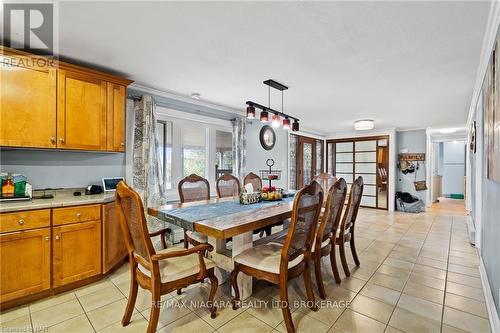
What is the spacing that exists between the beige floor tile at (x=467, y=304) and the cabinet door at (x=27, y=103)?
13.3 feet

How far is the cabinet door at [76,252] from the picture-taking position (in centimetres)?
216

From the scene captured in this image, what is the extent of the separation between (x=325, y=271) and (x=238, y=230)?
1604 mm

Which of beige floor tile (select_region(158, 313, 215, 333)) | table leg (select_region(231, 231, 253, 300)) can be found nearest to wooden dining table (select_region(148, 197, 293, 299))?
table leg (select_region(231, 231, 253, 300))

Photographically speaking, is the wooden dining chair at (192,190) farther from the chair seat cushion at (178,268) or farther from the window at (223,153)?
the window at (223,153)

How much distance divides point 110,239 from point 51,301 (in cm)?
66

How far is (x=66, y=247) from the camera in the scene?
2.21 meters

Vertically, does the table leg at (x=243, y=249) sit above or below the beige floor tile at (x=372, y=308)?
above

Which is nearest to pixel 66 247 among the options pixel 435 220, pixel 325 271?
pixel 325 271

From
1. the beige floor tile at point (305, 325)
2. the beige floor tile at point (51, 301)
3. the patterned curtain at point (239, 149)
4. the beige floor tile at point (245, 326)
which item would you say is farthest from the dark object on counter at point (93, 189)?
the beige floor tile at point (305, 325)

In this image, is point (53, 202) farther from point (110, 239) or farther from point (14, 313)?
point (14, 313)

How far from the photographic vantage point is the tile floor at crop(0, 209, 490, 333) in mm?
1799

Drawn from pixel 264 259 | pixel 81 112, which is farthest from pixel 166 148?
pixel 264 259

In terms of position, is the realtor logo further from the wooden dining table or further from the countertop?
the wooden dining table

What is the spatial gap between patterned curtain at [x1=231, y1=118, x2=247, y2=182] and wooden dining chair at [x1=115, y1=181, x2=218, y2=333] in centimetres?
264
